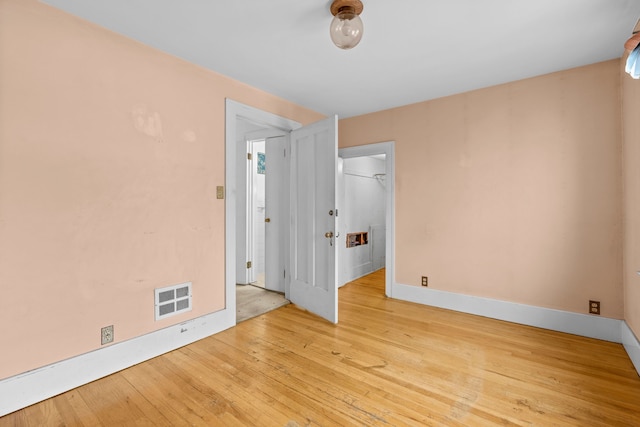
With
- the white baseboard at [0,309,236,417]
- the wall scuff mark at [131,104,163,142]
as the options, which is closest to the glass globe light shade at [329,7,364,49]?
the wall scuff mark at [131,104,163,142]

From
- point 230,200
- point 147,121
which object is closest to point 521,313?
point 230,200

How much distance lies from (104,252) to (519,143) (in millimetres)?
3831

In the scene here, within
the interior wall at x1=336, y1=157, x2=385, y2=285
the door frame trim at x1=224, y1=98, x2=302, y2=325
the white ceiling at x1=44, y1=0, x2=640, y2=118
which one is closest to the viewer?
the white ceiling at x1=44, y1=0, x2=640, y2=118

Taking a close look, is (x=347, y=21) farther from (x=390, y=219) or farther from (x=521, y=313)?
(x=521, y=313)

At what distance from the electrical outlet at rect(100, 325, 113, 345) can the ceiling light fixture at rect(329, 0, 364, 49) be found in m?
2.54

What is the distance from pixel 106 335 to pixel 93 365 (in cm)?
19

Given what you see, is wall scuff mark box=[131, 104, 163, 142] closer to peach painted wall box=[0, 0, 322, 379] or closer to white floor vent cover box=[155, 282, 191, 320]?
peach painted wall box=[0, 0, 322, 379]

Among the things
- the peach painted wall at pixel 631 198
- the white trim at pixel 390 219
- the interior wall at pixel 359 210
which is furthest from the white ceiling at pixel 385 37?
the interior wall at pixel 359 210

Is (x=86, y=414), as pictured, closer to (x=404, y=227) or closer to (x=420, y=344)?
(x=420, y=344)

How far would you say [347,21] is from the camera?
1725mm

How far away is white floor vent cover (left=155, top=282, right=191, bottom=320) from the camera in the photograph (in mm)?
2318

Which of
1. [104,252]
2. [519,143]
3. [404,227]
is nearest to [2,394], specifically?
[104,252]

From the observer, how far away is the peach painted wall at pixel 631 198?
6.91 feet

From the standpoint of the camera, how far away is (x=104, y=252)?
2.04 m
